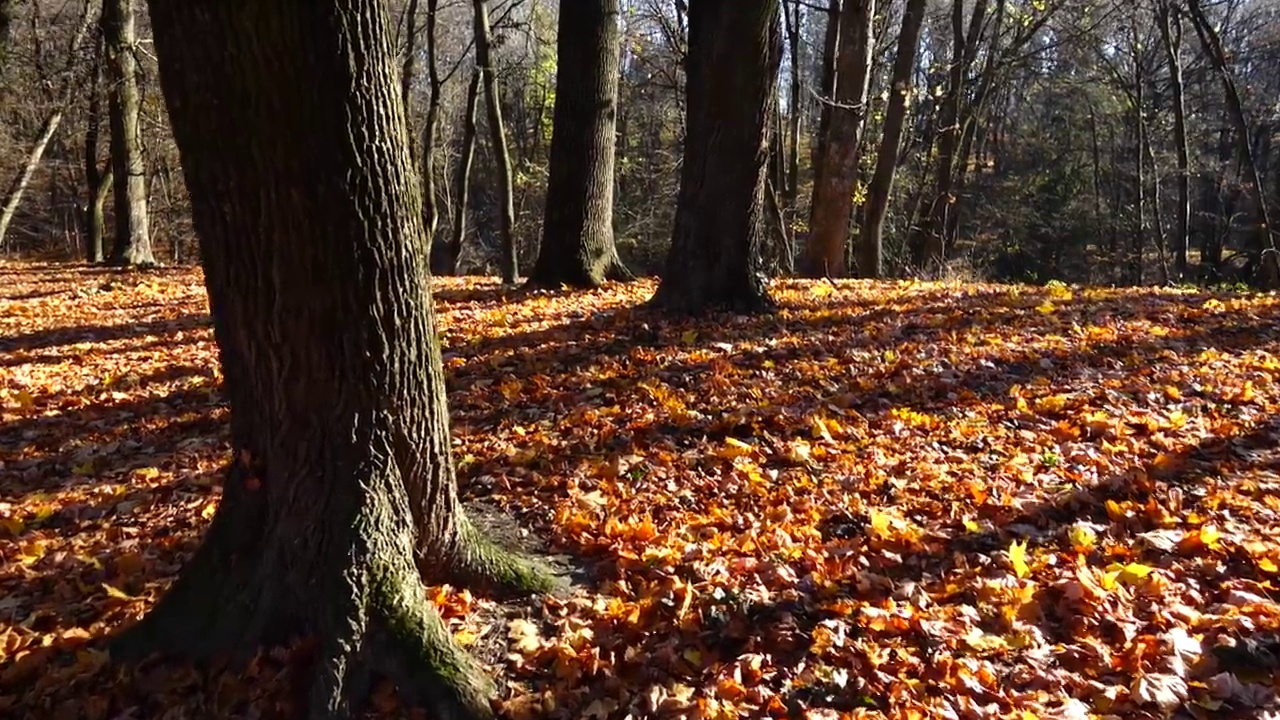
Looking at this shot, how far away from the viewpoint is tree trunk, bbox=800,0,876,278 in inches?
485

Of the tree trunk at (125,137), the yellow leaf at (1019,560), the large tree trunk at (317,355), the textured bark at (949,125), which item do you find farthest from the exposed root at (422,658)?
the textured bark at (949,125)

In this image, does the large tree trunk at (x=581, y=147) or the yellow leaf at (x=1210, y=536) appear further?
the large tree trunk at (x=581, y=147)

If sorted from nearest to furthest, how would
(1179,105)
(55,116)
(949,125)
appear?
1. (55,116)
2. (949,125)
3. (1179,105)

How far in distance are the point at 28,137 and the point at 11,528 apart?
22294 millimetres

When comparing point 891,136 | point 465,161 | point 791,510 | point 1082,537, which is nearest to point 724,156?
point 791,510

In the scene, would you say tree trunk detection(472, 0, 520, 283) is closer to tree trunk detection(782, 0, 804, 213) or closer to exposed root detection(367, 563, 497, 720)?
tree trunk detection(782, 0, 804, 213)

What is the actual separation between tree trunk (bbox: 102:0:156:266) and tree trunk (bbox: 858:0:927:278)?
1304 cm

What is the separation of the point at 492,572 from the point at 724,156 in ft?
16.1

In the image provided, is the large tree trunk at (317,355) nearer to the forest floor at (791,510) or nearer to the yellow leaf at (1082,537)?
the forest floor at (791,510)

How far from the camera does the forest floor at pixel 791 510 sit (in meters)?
3.32

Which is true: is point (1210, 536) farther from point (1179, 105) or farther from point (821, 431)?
point (1179, 105)

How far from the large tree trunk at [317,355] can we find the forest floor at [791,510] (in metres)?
0.20

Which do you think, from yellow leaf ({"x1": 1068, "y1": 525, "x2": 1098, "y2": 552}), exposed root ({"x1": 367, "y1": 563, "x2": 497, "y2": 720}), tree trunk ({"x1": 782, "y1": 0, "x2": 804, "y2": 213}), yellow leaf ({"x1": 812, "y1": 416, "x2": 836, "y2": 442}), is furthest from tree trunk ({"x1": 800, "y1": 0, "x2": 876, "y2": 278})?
exposed root ({"x1": 367, "y1": 563, "x2": 497, "y2": 720})

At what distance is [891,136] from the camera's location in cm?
1552
